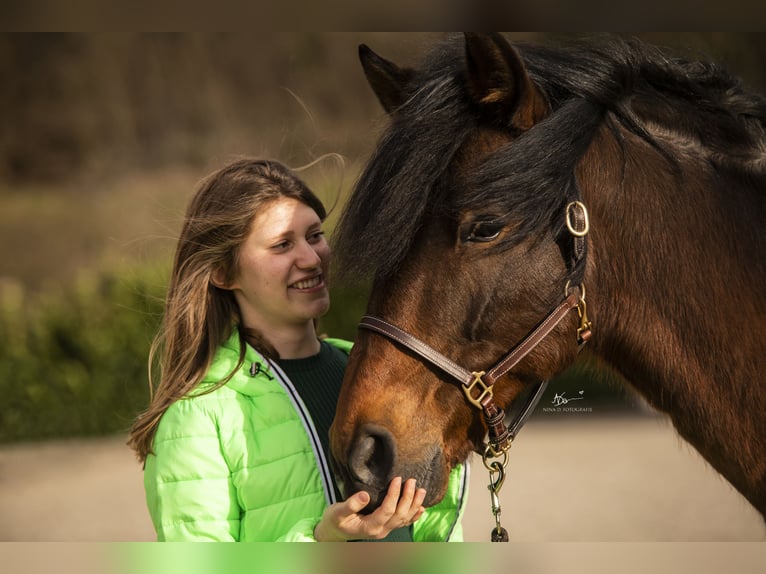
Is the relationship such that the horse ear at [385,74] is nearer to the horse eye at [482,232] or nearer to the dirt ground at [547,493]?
the horse eye at [482,232]

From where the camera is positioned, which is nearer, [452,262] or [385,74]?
[452,262]

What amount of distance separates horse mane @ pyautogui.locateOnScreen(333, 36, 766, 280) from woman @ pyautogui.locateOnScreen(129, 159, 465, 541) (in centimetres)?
30

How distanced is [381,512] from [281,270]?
70cm

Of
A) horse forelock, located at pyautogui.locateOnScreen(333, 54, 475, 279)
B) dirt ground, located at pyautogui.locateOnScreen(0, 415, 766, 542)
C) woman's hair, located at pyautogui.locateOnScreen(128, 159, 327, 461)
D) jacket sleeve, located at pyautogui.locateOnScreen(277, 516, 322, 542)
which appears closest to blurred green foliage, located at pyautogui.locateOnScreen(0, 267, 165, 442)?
dirt ground, located at pyautogui.locateOnScreen(0, 415, 766, 542)

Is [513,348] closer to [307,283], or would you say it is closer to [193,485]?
[307,283]

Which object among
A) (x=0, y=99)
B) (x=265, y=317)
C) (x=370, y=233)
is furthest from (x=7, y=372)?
(x=370, y=233)

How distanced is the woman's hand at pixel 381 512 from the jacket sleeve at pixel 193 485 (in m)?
0.31

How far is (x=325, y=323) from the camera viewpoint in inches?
274

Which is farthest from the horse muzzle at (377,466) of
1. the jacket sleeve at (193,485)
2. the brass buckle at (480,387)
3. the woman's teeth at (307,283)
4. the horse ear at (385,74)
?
the horse ear at (385,74)

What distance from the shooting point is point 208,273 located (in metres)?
1.87

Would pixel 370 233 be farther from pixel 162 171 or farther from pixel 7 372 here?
pixel 162 171

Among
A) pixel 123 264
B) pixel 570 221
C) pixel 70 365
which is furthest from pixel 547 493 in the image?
pixel 570 221

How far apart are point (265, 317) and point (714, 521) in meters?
5.83

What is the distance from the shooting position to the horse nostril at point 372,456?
141cm
